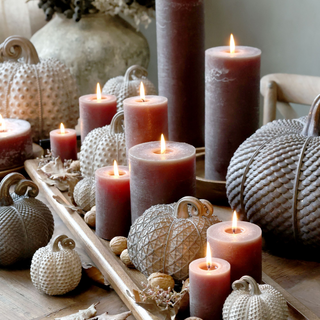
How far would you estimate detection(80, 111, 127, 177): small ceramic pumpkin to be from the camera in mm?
847

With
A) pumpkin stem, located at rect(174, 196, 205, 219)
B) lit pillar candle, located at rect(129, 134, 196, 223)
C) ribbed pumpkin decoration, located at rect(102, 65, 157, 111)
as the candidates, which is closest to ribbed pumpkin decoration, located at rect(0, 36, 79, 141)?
ribbed pumpkin decoration, located at rect(102, 65, 157, 111)

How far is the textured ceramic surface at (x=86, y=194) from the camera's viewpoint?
2.71ft

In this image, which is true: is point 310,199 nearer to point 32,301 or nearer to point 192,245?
point 192,245

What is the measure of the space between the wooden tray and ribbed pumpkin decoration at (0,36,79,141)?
1.39 ft

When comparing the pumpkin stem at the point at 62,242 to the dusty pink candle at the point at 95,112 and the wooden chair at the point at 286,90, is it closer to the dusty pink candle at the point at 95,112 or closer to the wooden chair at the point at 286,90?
the dusty pink candle at the point at 95,112

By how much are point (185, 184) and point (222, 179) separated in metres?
0.19

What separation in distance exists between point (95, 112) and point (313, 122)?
17.5 inches

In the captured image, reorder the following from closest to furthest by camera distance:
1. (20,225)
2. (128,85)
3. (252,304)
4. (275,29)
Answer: (252,304) → (20,225) → (128,85) → (275,29)

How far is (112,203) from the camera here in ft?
2.39

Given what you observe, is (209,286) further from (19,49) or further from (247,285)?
(19,49)

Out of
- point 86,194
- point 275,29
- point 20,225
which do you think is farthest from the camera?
point 275,29

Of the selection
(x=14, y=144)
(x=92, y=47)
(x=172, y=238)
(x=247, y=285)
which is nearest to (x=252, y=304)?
(x=247, y=285)

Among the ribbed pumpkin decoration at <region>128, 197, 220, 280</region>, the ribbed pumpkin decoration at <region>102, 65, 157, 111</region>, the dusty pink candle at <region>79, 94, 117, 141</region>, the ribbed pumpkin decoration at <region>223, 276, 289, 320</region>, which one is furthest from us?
the ribbed pumpkin decoration at <region>102, 65, 157, 111</region>

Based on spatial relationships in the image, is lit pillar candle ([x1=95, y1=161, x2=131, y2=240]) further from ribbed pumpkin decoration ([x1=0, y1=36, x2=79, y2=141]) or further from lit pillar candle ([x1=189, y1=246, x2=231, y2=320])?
ribbed pumpkin decoration ([x1=0, y1=36, x2=79, y2=141])
